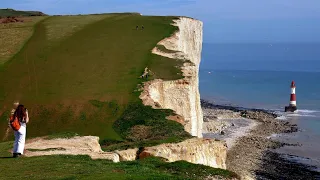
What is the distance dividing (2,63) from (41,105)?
10282 millimetres

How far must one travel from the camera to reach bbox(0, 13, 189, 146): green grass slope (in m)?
29.9

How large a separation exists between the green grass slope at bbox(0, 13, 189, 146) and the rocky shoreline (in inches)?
309

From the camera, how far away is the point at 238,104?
81875mm

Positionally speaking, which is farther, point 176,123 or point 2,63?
point 2,63

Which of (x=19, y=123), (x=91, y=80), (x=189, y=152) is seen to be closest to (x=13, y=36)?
(x=91, y=80)

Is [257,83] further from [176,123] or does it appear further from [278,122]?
[176,123]

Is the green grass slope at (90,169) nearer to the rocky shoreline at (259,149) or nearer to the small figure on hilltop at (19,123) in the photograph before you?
the small figure on hilltop at (19,123)

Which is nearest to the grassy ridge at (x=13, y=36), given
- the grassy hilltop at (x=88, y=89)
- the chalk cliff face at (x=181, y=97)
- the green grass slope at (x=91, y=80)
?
the grassy hilltop at (x=88, y=89)

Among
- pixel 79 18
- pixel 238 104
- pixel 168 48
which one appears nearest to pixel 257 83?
pixel 238 104

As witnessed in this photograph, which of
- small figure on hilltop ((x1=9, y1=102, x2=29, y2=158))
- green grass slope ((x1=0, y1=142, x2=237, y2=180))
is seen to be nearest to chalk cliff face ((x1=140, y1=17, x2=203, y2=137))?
green grass slope ((x1=0, y1=142, x2=237, y2=180))

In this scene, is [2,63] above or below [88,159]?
above

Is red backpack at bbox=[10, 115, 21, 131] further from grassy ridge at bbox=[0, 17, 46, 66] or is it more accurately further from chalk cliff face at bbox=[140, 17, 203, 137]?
grassy ridge at bbox=[0, 17, 46, 66]

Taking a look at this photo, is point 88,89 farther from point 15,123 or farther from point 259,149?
point 259,149

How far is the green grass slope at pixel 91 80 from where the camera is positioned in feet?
98.0
